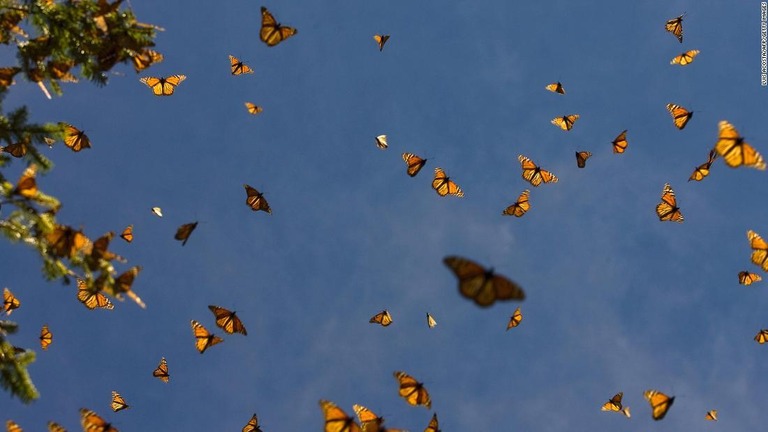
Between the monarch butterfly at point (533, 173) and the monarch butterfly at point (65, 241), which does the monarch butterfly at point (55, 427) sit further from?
the monarch butterfly at point (533, 173)

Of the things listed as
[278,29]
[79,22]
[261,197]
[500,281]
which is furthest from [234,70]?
[500,281]

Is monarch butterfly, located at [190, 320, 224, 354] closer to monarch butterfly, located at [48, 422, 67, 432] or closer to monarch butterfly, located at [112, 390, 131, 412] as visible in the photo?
monarch butterfly, located at [112, 390, 131, 412]

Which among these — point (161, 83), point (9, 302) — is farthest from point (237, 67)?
point (9, 302)

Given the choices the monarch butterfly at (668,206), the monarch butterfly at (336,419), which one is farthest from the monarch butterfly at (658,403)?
the monarch butterfly at (336,419)

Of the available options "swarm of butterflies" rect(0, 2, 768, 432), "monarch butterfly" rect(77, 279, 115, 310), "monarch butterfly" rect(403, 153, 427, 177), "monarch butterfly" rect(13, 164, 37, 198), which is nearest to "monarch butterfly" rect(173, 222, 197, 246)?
"swarm of butterflies" rect(0, 2, 768, 432)

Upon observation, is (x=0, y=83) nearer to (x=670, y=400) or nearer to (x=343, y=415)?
(x=343, y=415)

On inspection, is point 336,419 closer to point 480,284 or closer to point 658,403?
point 480,284
